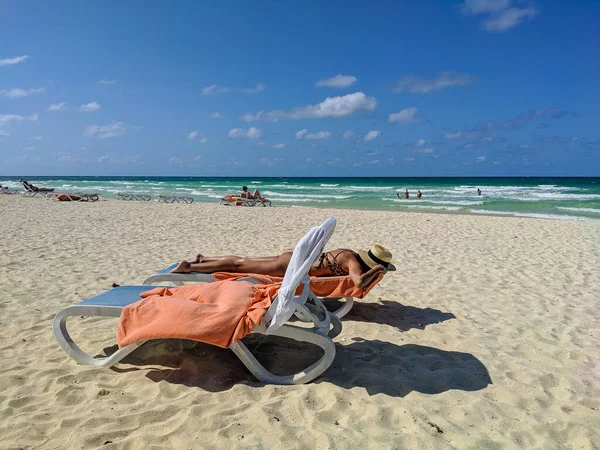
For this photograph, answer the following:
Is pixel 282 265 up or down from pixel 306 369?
up

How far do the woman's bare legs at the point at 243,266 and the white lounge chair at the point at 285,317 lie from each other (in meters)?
1.14

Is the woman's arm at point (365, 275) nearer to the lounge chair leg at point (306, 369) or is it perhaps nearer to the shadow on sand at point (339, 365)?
the shadow on sand at point (339, 365)

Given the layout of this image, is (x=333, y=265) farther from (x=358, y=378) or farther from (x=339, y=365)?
(x=358, y=378)

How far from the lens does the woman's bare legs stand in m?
4.58

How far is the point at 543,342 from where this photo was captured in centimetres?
394

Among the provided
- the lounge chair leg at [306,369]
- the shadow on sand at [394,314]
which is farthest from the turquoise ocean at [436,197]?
the lounge chair leg at [306,369]

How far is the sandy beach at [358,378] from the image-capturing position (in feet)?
8.13

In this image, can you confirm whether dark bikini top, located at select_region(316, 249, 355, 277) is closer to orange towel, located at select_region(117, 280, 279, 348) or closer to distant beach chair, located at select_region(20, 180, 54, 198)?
orange towel, located at select_region(117, 280, 279, 348)

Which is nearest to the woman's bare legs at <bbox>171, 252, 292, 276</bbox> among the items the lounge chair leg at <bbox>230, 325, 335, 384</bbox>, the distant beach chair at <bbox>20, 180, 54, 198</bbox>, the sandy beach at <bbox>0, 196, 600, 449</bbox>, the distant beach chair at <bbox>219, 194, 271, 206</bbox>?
the sandy beach at <bbox>0, 196, 600, 449</bbox>

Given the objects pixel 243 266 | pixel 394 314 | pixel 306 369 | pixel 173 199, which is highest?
pixel 243 266

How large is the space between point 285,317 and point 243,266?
1.87 meters

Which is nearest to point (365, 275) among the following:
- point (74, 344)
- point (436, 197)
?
point (74, 344)

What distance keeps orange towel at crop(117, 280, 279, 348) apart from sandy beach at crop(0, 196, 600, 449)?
1.25ft

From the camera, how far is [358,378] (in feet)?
10.3
